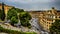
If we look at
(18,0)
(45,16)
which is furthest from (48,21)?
(18,0)

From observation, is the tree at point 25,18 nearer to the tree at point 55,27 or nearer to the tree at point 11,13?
the tree at point 11,13

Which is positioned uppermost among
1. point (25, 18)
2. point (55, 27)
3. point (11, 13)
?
point (11, 13)

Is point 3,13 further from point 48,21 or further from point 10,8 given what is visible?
point 48,21

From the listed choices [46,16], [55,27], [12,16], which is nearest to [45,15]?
[46,16]

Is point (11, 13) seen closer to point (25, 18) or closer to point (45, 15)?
point (25, 18)

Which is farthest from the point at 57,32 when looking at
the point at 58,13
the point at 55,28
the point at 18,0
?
the point at 18,0

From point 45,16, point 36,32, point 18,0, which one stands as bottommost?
point 36,32

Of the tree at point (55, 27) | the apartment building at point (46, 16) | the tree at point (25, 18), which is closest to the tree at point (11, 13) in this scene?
the tree at point (25, 18)

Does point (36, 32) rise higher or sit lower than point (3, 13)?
lower
